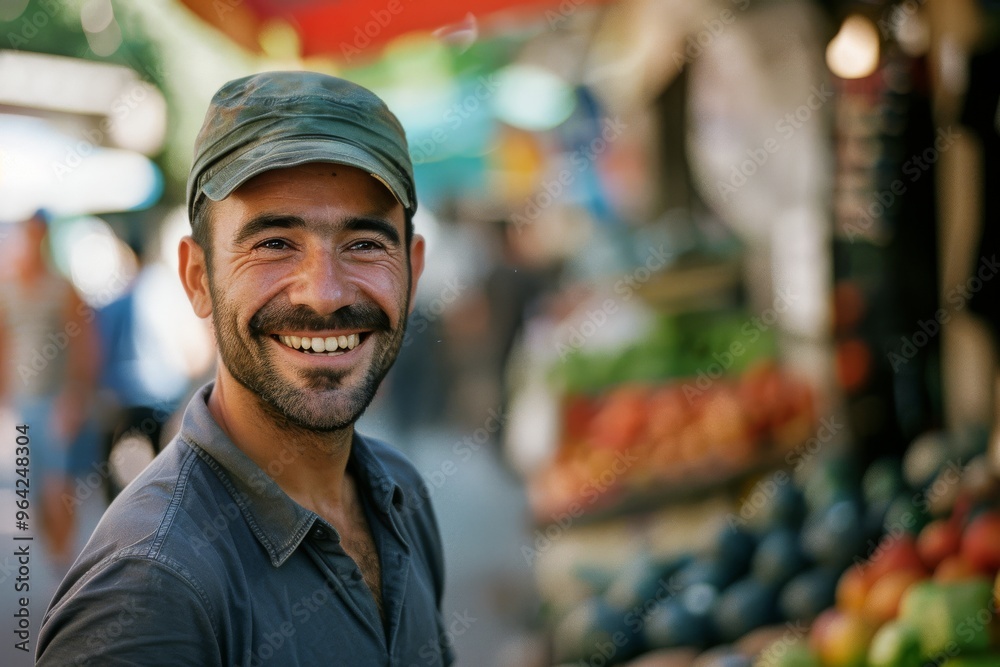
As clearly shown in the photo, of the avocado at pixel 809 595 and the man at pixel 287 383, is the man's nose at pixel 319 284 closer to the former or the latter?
the man at pixel 287 383

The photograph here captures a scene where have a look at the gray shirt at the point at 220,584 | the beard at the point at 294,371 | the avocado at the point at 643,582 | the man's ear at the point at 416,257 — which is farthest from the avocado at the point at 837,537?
the beard at the point at 294,371

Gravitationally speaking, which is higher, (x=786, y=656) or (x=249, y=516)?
(x=249, y=516)

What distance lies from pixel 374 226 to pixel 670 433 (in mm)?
3014

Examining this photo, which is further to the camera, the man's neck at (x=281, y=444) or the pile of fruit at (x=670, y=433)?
the pile of fruit at (x=670, y=433)

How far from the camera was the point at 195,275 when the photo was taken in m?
1.47

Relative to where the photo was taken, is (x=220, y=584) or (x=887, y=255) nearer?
(x=220, y=584)

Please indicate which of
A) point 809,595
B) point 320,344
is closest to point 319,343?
point 320,344

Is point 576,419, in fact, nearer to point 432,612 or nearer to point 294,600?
point 432,612

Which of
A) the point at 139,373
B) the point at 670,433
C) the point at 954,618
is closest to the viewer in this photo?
the point at 954,618

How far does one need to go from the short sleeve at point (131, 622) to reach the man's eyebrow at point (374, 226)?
0.54 m

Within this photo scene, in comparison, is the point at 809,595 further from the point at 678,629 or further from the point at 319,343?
the point at 319,343

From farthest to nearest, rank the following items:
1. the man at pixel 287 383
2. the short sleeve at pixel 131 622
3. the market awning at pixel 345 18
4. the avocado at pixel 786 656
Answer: the market awning at pixel 345 18
the avocado at pixel 786 656
the man at pixel 287 383
the short sleeve at pixel 131 622

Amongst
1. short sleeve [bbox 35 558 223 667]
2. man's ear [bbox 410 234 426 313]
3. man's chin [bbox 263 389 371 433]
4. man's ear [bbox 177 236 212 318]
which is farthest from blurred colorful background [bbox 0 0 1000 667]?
short sleeve [bbox 35 558 223 667]

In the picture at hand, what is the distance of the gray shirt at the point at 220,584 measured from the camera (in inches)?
42.6
